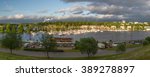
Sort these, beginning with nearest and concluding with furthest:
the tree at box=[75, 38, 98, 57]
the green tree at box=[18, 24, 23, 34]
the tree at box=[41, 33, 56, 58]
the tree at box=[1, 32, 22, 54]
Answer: the tree at box=[75, 38, 98, 57], the tree at box=[41, 33, 56, 58], the tree at box=[1, 32, 22, 54], the green tree at box=[18, 24, 23, 34]

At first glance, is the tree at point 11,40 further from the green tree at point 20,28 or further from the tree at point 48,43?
the tree at point 48,43

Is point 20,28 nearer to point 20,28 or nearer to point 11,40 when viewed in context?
point 20,28

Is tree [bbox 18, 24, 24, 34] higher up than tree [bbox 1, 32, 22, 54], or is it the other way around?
tree [bbox 18, 24, 24, 34]

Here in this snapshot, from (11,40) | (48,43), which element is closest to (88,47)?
(48,43)

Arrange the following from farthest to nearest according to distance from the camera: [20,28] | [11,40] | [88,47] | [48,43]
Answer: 1. [20,28]
2. [11,40]
3. [48,43]
4. [88,47]

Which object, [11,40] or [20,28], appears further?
[20,28]

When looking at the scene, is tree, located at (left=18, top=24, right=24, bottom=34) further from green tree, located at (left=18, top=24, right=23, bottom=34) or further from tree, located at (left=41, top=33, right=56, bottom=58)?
tree, located at (left=41, top=33, right=56, bottom=58)

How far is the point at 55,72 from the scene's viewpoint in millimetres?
2268

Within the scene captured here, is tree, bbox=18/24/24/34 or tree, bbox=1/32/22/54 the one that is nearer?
tree, bbox=1/32/22/54

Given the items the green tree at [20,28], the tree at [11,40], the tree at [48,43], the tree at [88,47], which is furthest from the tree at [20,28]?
the tree at [88,47]

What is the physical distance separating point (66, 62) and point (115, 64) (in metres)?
0.40

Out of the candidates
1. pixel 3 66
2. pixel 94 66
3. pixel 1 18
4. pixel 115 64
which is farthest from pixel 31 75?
pixel 1 18

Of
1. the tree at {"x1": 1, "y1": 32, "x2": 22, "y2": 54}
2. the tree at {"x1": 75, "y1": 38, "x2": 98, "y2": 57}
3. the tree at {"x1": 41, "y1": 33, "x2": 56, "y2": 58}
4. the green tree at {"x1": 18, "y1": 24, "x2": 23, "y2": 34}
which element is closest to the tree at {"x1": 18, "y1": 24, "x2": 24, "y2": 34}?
the green tree at {"x1": 18, "y1": 24, "x2": 23, "y2": 34}

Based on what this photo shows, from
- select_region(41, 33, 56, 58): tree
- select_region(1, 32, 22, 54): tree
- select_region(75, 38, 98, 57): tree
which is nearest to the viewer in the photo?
select_region(75, 38, 98, 57): tree
